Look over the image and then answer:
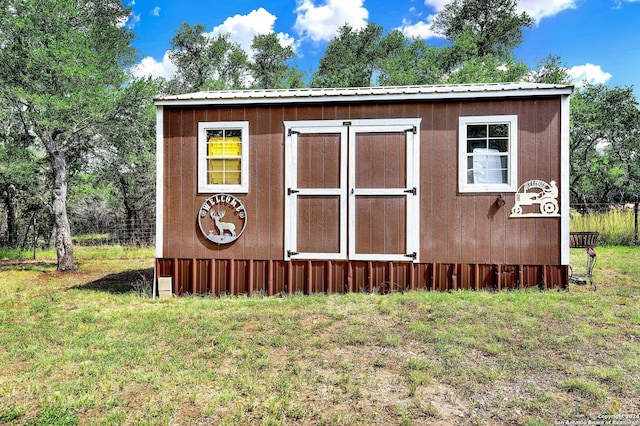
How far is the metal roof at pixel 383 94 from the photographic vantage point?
18.4 ft

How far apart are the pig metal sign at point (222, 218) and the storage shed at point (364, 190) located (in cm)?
2

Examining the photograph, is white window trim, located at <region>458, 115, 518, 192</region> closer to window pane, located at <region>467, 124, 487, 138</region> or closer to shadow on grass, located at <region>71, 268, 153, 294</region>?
window pane, located at <region>467, 124, 487, 138</region>

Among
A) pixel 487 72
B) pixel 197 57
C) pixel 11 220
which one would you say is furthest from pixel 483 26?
pixel 11 220

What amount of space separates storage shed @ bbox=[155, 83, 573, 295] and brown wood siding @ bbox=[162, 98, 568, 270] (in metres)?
0.02

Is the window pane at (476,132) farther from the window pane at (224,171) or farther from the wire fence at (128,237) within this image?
the wire fence at (128,237)

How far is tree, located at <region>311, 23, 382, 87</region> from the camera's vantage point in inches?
871

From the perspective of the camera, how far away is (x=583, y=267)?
7.68 m

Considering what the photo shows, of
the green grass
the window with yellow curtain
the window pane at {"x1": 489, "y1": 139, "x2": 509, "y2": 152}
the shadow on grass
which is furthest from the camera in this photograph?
the green grass

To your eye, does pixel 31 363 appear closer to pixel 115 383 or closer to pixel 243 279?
pixel 115 383

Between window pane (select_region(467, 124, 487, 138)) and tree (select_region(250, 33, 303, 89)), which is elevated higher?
tree (select_region(250, 33, 303, 89))

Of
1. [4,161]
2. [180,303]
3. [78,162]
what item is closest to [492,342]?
[180,303]

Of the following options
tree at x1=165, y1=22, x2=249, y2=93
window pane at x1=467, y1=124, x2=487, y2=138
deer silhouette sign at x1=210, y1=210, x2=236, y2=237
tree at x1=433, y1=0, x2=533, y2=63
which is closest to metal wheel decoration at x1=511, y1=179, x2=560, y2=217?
window pane at x1=467, y1=124, x2=487, y2=138

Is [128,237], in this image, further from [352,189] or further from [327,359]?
[327,359]

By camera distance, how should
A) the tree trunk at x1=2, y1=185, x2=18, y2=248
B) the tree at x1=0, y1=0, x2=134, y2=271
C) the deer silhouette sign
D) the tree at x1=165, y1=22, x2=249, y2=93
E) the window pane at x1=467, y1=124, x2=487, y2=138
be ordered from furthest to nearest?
the tree at x1=165, y1=22, x2=249, y2=93
the tree trunk at x1=2, y1=185, x2=18, y2=248
the tree at x1=0, y1=0, x2=134, y2=271
the deer silhouette sign
the window pane at x1=467, y1=124, x2=487, y2=138
